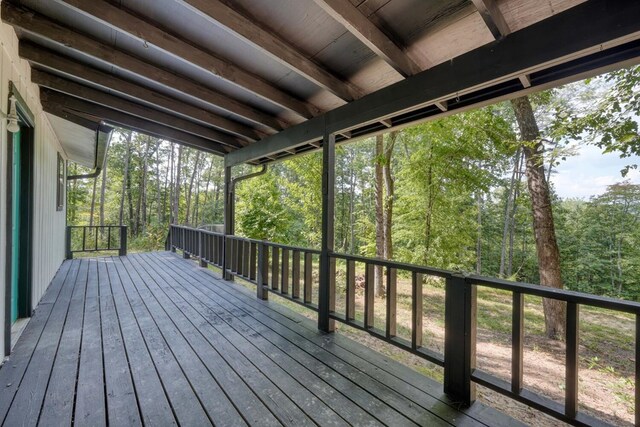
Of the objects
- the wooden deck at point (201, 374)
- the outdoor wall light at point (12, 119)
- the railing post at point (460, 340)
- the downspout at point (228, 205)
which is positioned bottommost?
the wooden deck at point (201, 374)

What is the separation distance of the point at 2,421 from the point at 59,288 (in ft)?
12.3

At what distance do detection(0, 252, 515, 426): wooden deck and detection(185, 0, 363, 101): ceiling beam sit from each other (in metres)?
2.48

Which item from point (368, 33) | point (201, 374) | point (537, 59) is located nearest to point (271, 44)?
point (368, 33)

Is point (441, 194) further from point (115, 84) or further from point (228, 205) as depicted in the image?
point (115, 84)

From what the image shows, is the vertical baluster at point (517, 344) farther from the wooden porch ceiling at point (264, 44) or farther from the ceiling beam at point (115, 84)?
the ceiling beam at point (115, 84)

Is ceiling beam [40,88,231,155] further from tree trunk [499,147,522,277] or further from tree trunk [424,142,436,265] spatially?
tree trunk [499,147,522,277]

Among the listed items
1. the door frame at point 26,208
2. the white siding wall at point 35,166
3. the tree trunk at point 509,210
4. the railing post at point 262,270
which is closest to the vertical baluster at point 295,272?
the railing post at point 262,270

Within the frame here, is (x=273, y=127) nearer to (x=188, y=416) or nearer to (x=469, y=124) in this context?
(x=188, y=416)

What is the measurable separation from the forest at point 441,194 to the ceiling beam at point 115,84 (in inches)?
121

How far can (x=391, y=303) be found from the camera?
251cm

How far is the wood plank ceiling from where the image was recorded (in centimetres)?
183

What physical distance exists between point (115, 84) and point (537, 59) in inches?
157

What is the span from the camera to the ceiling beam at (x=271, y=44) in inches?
A: 74.5

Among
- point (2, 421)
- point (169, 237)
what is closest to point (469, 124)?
point (2, 421)
